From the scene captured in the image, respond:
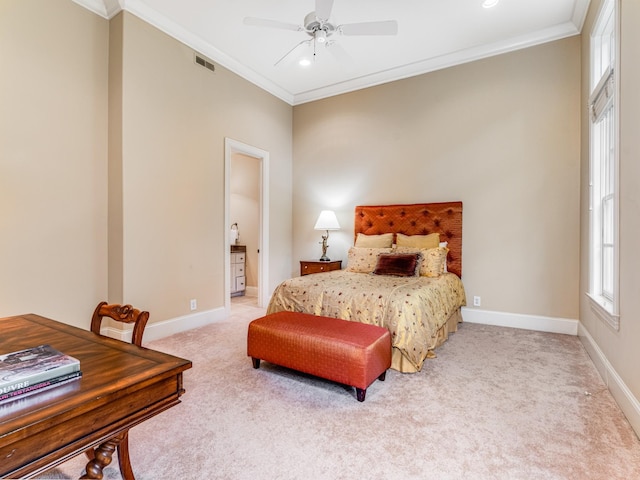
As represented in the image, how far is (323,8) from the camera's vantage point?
8.82 feet

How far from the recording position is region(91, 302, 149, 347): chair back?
1.27 meters

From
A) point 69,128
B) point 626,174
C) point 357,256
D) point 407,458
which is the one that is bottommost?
point 407,458

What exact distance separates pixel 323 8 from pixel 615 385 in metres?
3.40

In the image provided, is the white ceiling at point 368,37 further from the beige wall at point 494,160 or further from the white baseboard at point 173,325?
the white baseboard at point 173,325

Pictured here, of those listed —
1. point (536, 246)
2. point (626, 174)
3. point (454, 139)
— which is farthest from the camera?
point (454, 139)

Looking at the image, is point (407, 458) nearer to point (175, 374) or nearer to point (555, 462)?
point (555, 462)

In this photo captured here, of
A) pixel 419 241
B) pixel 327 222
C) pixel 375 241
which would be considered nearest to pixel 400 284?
pixel 419 241

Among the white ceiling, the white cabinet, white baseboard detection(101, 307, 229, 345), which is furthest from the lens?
the white cabinet

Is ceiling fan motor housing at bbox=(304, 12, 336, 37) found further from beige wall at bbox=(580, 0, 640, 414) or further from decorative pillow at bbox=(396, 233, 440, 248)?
decorative pillow at bbox=(396, 233, 440, 248)

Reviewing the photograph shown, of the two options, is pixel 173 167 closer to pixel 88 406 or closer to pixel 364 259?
pixel 364 259

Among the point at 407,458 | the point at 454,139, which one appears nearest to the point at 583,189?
the point at 454,139

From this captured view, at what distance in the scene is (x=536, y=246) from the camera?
3701 millimetres

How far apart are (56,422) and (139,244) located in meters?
2.91

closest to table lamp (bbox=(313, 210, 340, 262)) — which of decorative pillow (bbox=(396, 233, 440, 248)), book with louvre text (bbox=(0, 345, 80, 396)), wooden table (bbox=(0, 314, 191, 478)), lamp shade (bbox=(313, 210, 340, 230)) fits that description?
lamp shade (bbox=(313, 210, 340, 230))
